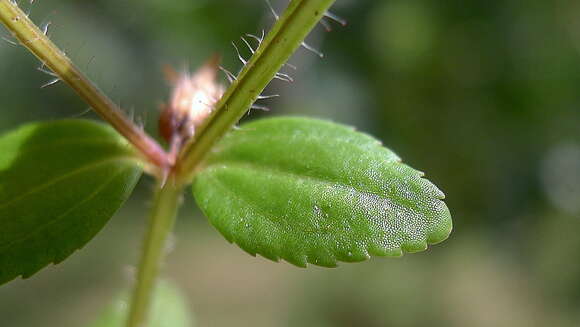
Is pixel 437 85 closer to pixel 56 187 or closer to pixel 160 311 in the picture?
pixel 160 311

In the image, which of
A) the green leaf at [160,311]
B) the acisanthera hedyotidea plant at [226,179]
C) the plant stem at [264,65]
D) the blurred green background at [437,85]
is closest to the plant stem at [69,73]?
the acisanthera hedyotidea plant at [226,179]

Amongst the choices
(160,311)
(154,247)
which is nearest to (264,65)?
(154,247)

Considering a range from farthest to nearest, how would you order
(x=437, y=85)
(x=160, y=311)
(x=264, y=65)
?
(x=437, y=85)
(x=160, y=311)
(x=264, y=65)

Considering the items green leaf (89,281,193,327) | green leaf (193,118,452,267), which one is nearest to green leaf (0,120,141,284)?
green leaf (193,118,452,267)

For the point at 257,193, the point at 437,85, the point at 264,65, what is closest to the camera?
the point at 264,65

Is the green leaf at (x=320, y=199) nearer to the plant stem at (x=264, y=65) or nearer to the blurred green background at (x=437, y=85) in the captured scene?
the plant stem at (x=264, y=65)

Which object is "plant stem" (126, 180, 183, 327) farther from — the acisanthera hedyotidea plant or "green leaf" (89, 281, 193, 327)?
"green leaf" (89, 281, 193, 327)
